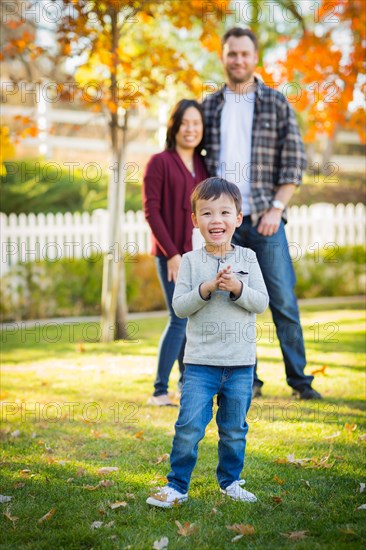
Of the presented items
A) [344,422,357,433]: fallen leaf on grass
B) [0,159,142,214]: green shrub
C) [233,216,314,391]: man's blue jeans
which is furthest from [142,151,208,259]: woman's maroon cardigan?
[0,159,142,214]: green shrub

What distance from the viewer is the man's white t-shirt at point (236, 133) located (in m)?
5.03

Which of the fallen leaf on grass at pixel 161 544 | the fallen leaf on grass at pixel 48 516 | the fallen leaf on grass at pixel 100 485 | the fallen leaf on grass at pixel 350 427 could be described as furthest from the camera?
the fallen leaf on grass at pixel 350 427

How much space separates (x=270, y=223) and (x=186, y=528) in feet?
8.03

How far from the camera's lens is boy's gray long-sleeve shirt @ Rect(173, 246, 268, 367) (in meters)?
3.19

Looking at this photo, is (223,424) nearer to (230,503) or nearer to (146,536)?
(230,503)

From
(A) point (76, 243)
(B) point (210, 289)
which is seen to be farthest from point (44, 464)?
(A) point (76, 243)

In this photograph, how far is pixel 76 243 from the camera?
1103 centimetres

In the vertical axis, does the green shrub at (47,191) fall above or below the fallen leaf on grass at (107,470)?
above

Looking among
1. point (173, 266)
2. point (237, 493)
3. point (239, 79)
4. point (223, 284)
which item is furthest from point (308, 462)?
point (239, 79)

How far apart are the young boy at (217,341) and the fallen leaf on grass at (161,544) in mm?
331

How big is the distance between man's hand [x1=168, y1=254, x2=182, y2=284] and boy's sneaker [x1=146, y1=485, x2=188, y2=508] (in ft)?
6.20

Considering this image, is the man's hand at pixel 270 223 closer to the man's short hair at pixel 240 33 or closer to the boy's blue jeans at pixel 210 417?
the man's short hair at pixel 240 33

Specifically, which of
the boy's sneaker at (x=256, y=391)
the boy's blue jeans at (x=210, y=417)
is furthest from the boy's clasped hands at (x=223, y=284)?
the boy's sneaker at (x=256, y=391)

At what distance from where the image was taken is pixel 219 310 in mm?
3250
